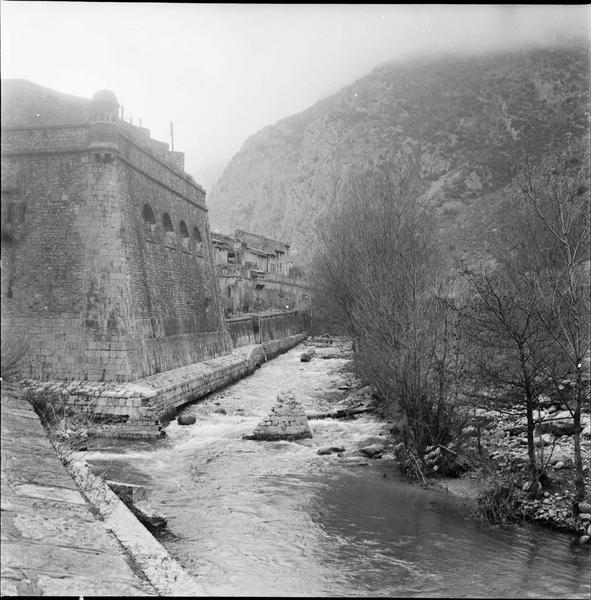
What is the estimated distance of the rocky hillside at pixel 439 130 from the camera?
3109 cm

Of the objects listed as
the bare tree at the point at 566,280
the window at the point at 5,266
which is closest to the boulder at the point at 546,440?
the bare tree at the point at 566,280

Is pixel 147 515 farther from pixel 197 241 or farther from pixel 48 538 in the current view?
pixel 197 241

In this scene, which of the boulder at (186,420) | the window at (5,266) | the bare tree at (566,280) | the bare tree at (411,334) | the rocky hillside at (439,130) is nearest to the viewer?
the window at (5,266)

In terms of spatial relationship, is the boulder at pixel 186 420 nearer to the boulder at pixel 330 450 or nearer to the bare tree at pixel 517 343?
the boulder at pixel 330 450

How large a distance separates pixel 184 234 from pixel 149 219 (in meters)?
3.81

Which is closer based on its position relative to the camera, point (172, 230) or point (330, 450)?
point (330, 450)

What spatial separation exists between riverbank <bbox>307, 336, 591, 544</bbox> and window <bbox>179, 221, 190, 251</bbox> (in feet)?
38.5

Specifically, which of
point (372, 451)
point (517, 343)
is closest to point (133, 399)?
point (372, 451)

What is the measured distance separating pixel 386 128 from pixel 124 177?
49.7m

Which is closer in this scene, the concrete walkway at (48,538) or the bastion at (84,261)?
the concrete walkway at (48,538)

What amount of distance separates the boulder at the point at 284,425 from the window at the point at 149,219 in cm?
778

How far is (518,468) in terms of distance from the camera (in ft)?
Result: 28.1

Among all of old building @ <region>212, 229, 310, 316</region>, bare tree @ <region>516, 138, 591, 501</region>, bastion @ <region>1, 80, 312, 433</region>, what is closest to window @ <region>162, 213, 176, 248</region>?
bastion @ <region>1, 80, 312, 433</region>

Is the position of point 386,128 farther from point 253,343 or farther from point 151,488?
point 151,488
